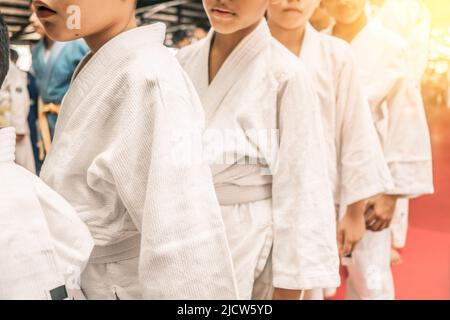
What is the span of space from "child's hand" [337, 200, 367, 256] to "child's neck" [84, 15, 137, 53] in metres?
0.53

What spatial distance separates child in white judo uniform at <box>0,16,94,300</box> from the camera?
731 mm

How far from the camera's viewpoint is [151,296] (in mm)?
803

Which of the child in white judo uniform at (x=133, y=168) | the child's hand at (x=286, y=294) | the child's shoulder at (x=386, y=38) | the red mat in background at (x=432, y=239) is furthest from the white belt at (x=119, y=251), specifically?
the child's shoulder at (x=386, y=38)

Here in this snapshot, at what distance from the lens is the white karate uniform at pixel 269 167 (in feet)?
3.21

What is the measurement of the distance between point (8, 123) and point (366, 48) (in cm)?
67

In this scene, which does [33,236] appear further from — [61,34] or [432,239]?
[432,239]

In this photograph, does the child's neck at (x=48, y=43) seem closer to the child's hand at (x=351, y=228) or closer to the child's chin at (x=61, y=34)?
the child's chin at (x=61, y=34)

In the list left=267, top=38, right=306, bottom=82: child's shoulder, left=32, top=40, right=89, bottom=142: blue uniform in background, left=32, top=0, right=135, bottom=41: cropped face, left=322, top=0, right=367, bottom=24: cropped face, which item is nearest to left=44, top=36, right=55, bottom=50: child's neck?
left=32, top=40, right=89, bottom=142: blue uniform in background

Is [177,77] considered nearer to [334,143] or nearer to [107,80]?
[107,80]

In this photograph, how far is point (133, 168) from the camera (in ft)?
2.61

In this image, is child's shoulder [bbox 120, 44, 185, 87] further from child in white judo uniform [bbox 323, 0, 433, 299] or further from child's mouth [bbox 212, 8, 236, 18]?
child in white judo uniform [bbox 323, 0, 433, 299]

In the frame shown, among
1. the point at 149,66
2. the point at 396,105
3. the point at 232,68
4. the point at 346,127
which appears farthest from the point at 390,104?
the point at 149,66

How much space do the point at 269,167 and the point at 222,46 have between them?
223 mm
